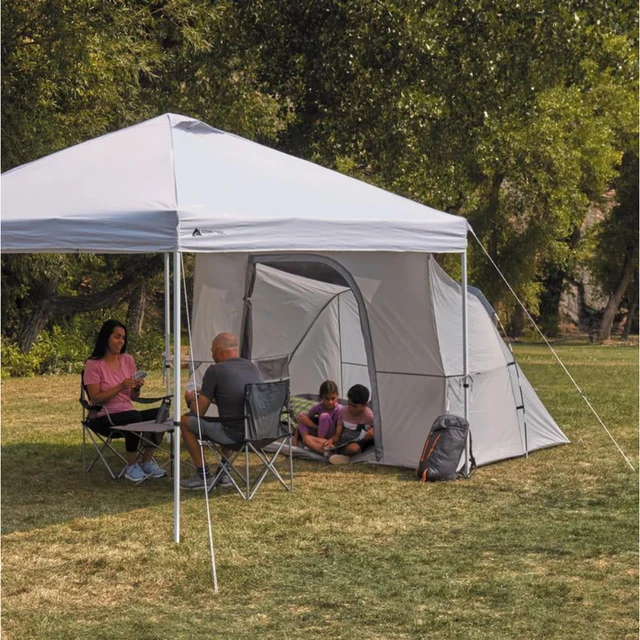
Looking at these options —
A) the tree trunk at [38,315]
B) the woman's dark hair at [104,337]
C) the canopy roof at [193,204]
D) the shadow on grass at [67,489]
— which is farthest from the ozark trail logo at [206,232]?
the tree trunk at [38,315]

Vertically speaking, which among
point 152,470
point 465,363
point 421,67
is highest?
point 421,67

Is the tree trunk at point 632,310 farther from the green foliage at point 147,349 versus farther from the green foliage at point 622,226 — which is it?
the green foliage at point 147,349

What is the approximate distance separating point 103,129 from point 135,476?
783 centimetres

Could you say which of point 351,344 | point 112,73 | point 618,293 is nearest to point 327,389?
point 351,344

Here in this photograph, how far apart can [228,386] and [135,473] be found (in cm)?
114

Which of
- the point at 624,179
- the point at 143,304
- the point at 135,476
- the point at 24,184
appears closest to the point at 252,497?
the point at 135,476

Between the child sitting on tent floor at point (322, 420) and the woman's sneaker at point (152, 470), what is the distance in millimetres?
1416

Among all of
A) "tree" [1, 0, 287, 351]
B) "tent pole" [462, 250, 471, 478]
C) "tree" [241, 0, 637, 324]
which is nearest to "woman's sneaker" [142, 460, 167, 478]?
"tent pole" [462, 250, 471, 478]

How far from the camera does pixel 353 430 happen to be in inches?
364

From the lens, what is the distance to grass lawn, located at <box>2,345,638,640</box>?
4.98 meters

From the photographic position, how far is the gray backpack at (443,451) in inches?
328

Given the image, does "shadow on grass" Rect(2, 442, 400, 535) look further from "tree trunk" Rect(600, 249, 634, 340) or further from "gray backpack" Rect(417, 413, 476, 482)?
"tree trunk" Rect(600, 249, 634, 340)

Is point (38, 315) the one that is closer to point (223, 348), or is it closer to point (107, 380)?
point (107, 380)

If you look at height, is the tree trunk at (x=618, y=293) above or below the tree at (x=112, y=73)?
below
